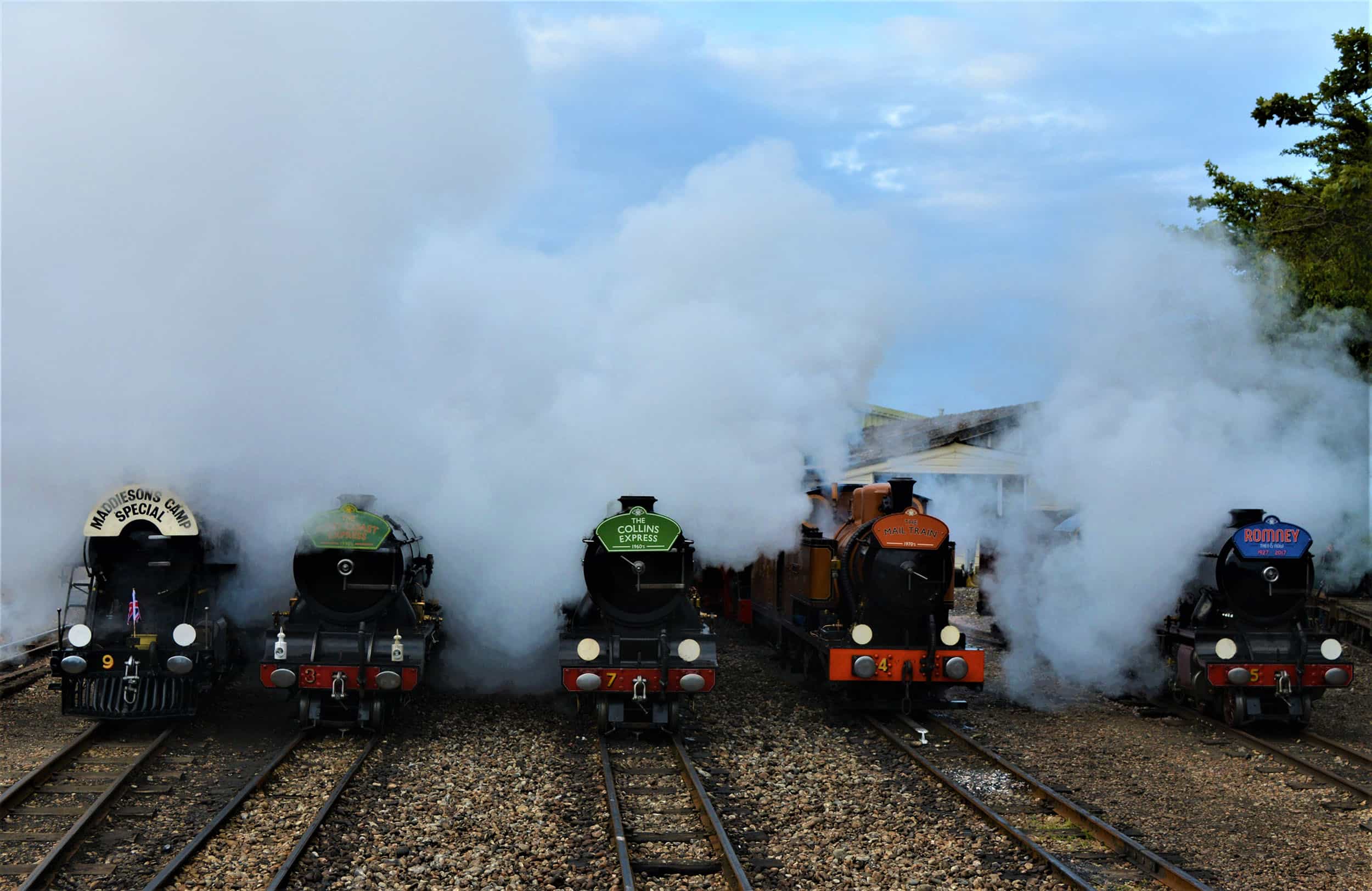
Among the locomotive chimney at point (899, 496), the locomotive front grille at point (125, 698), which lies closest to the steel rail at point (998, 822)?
the locomotive chimney at point (899, 496)

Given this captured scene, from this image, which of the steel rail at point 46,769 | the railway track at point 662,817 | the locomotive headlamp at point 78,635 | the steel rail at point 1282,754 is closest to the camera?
the railway track at point 662,817

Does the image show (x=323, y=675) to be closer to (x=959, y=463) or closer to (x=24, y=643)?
(x=24, y=643)

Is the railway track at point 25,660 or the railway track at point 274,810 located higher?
the railway track at point 25,660

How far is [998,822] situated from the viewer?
28.7 feet

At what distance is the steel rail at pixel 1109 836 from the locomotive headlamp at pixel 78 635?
351 inches

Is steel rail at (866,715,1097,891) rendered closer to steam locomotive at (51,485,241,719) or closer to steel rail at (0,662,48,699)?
steam locomotive at (51,485,241,719)

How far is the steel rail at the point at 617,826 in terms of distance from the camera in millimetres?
7516

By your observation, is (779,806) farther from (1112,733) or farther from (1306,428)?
(1306,428)

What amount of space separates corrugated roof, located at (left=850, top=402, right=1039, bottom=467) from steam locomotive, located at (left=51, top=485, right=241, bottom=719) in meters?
14.4

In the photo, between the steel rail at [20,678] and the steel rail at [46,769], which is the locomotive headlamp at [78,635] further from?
the steel rail at [20,678]

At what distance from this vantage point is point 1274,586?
12.6 meters

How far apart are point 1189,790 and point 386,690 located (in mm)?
7693

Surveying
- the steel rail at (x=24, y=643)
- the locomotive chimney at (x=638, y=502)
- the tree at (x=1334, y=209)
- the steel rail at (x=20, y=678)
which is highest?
the tree at (x=1334, y=209)

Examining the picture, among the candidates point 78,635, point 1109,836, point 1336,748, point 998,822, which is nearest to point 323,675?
point 78,635
